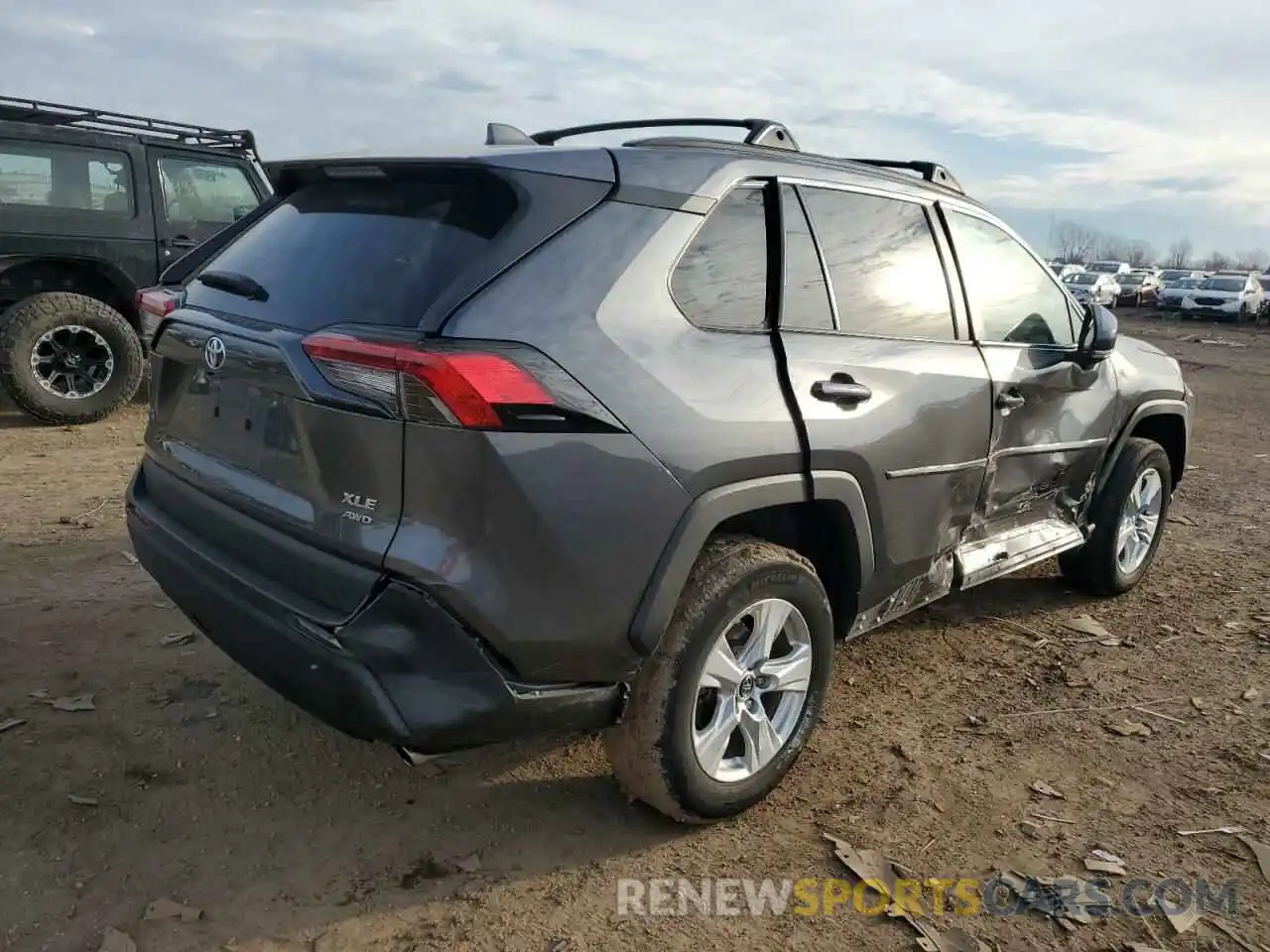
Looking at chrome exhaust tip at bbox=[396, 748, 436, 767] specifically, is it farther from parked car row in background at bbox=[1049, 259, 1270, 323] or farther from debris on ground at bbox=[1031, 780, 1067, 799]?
parked car row in background at bbox=[1049, 259, 1270, 323]

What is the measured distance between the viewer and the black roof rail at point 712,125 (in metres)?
3.19

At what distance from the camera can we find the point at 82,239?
7.28 m

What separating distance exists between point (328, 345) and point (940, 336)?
83.2 inches

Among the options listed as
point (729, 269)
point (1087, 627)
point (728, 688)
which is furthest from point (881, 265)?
point (1087, 627)

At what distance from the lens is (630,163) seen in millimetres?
2545

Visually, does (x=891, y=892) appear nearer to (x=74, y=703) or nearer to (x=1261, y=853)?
(x=1261, y=853)

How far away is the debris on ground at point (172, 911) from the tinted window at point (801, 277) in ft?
7.13

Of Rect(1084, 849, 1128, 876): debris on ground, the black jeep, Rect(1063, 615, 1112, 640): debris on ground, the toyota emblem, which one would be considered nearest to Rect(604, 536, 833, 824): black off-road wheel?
Rect(1084, 849, 1128, 876): debris on ground

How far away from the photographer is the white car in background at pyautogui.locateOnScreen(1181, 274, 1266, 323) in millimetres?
29844

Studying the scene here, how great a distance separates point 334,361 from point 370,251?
0.39 m

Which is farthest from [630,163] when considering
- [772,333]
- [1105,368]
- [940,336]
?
[1105,368]

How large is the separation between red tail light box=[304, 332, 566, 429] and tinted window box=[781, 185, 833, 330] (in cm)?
99

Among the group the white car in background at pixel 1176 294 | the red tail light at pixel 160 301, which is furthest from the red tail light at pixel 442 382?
the white car in background at pixel 1176 294

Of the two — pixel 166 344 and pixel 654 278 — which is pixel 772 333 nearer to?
pixel 654 278
